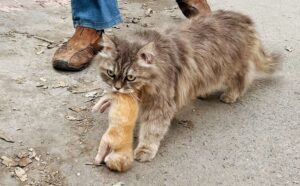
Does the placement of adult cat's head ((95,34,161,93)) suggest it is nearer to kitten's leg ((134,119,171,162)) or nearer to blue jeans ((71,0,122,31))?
kitten's leg ((134,119,171,162))

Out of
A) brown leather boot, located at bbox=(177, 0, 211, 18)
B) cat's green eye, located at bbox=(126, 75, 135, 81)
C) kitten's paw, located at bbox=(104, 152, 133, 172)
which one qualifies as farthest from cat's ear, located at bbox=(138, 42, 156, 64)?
brown leather boot, located at bbox=(177, 0, 211, 18)

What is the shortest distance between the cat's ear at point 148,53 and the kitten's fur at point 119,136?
0.64ft

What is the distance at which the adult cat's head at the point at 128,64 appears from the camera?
7.47 ft

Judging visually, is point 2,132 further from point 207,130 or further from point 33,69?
point 207,130

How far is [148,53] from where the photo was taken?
2277mm

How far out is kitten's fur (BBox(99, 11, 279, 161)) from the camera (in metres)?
2.30

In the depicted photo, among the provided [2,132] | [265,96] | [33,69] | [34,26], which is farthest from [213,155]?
[34,26]

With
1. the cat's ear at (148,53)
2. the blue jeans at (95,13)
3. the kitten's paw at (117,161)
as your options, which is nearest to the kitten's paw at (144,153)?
the kitten's paw at (117,161)

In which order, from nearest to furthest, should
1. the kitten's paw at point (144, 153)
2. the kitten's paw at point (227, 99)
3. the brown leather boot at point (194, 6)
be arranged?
the kitten's paw at point (144, 153) < the kitten's paw at point (227, 99) < the brown leather boot at point (194, 6)

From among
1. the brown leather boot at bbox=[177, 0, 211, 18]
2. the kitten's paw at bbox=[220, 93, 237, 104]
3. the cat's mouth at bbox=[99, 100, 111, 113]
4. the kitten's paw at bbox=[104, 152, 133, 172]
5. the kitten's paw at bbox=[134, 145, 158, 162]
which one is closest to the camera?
the kitten's paw at bbox=[104, 152, 133, 172]

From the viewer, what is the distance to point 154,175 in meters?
2.28

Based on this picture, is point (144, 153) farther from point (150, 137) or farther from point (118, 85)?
point (118, 85)

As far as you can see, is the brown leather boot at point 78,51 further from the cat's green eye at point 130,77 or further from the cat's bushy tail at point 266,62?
the cat's bushy tail at point 266,62

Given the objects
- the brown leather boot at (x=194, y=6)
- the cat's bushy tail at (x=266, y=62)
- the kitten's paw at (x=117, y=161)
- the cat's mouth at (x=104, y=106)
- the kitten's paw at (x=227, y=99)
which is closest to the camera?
the kitten's paw at (x=117, y=161)
